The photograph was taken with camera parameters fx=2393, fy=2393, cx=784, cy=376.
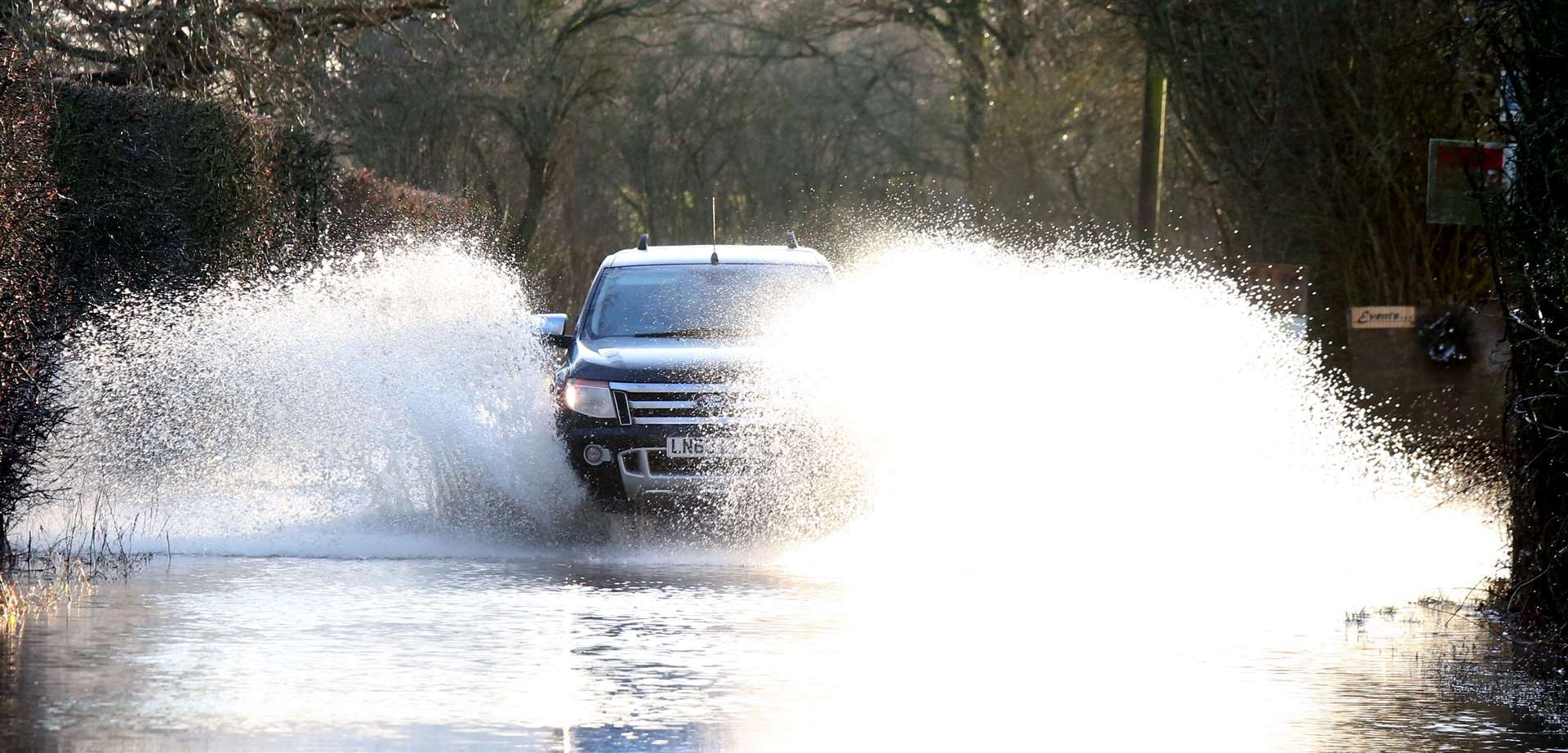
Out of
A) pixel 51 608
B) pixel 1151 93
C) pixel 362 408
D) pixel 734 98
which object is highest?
pixel 734 98

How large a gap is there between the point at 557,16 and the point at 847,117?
11.9m

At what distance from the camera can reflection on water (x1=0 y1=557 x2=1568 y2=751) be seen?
24.6 ft

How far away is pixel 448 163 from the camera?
134 feet

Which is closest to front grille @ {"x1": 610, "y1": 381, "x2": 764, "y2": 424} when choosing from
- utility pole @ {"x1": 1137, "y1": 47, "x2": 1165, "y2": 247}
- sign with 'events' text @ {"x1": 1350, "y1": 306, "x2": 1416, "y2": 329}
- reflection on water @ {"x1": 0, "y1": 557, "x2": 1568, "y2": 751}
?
reflection on water @ {"x1": 0, "y1": 557, "x2": 1568, "y2": 751}

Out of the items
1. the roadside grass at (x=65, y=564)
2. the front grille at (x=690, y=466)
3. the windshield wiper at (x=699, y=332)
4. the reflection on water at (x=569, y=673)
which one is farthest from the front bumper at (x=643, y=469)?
the roadside grass at (x=65, y=564)

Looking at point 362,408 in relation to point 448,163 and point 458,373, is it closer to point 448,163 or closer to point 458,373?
point 458,373

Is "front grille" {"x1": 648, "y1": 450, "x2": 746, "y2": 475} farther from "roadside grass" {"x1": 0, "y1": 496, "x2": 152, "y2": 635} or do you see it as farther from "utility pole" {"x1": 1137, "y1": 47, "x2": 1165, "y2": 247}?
"utility pole" {"x1": 1137, "y1": 47, "x2": 1165, "y2": 247}

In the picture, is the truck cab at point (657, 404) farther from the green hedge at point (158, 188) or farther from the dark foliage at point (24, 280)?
the green hedge at point (158, 188)

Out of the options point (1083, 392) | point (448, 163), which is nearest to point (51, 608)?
point (1083, 392)

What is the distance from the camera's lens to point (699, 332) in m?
14.7

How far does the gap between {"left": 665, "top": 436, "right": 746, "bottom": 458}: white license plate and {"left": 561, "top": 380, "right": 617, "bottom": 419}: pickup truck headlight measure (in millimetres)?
422

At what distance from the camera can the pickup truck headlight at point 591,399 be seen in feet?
44.5

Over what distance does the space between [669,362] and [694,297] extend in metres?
1.71

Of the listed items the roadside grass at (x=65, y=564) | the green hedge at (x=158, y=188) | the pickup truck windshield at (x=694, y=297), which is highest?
the green hedge at (x=158, y=188)
